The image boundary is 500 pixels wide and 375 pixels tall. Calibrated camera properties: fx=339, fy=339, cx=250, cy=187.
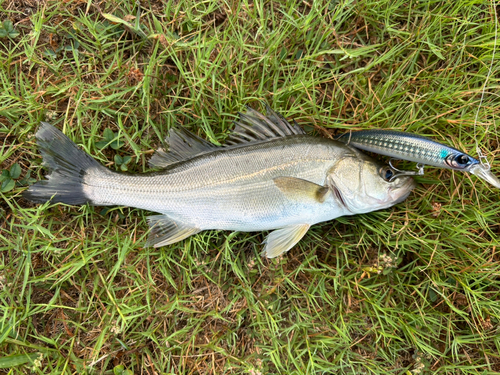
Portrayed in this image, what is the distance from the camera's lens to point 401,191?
281 cm

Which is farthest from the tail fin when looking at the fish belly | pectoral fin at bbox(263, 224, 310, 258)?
pectoral fin at bbox(263, 224, 310, 258)

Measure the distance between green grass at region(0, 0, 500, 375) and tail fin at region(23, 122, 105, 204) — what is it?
0.19m

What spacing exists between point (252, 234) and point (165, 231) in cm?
78

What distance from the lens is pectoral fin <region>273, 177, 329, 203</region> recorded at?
2.74m

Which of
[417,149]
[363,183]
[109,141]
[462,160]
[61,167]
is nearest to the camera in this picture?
[462,160]

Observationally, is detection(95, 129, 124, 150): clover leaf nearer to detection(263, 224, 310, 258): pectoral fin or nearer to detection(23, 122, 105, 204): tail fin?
detection(23, 122, 105, 204): tail fin

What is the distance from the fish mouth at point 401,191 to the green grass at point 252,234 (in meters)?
0.30

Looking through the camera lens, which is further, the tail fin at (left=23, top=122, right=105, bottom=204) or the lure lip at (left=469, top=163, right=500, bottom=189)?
the tail fin at (left=23, top=122, right=105, bottom=204)

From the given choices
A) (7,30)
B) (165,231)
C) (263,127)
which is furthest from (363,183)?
(7,30)

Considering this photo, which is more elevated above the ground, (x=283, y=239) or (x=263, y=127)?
(x=263, y=127)

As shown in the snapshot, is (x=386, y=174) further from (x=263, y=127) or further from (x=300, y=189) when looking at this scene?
(x=263, y=127)

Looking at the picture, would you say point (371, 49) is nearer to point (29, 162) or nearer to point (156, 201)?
point (156, 201)

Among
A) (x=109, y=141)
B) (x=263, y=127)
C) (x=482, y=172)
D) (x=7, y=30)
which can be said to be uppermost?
(x=7, y=30)

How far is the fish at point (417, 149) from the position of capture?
8.35 ft
